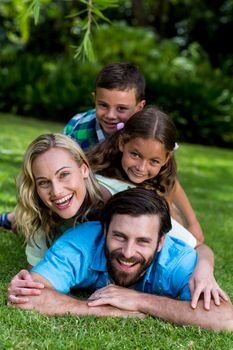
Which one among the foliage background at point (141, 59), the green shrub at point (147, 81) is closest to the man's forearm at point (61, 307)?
the foliage background at point (141, 59)

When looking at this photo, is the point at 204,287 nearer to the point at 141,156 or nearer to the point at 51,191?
the point at 51,191

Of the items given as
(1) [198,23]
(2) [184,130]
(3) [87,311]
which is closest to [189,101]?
(2) [184,130]

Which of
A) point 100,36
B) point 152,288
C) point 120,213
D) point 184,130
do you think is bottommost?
point 184,130

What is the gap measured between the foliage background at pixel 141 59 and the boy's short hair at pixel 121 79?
686cm

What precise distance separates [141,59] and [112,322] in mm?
12388

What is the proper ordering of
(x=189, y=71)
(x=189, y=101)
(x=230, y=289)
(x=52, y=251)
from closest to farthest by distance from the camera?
(x=52, y=251) < (x=230, y=289) < (x=189, y=101) < (x=189, y=71)

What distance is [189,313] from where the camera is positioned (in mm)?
3213

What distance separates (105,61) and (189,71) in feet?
6.22

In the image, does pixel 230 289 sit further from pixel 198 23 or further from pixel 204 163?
pixel 198 23

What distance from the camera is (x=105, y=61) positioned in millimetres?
15102

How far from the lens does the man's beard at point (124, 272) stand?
11.0 ft

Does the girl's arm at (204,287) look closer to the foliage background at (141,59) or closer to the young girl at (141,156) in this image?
the young girl at (141,156)

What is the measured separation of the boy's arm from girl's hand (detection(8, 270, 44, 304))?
10.7 inches

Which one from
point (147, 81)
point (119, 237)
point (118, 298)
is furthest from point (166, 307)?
point (147, 81)
